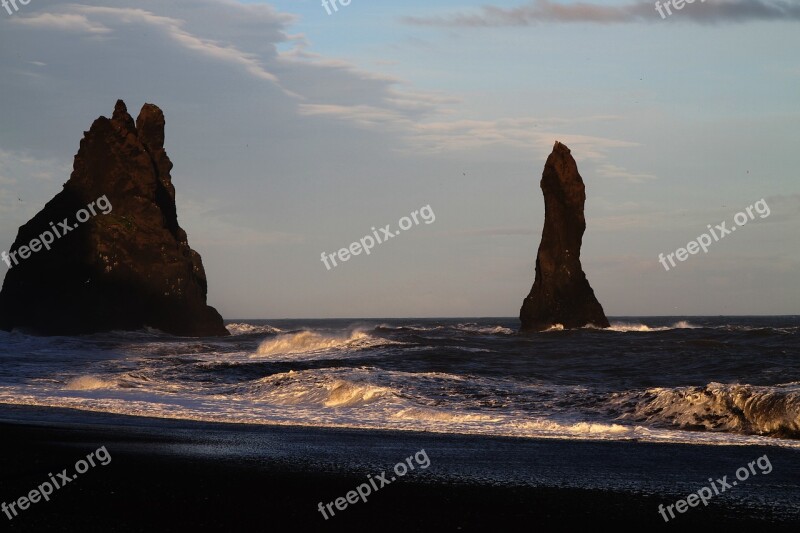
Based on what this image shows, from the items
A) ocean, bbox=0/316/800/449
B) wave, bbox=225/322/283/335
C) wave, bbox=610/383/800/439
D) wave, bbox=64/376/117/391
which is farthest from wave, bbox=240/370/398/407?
wave, bbox=225/322/283/335

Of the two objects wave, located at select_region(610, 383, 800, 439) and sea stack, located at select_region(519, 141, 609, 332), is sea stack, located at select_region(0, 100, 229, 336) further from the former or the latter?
wave, located at select_region(610, 383, 800, 439)

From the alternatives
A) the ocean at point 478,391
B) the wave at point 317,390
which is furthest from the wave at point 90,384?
the wave at point 317,390

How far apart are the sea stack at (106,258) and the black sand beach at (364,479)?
211ft

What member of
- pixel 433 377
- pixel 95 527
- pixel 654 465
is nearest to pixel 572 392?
pixel 433 377

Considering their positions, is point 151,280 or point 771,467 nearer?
point 771,467

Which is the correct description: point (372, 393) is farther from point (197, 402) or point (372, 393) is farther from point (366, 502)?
point (366, 502)

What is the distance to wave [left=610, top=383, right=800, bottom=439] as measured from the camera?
1476cm

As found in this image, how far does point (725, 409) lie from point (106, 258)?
67.9 metres

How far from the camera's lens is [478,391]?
21188mm

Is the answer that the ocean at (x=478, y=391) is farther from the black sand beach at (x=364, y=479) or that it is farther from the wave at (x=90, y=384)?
the black sand beach at (x=364, y=479)

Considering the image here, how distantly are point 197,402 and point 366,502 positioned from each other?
1176cm

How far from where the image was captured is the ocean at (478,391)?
15.3 meters

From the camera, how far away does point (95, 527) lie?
24.0ft

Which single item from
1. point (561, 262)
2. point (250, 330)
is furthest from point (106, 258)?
point (561, 262)
